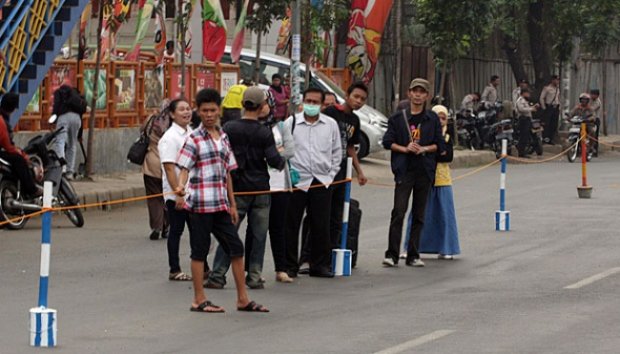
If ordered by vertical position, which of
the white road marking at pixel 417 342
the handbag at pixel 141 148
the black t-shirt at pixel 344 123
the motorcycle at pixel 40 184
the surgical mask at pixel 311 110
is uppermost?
the surgical mask at pixel 311 110

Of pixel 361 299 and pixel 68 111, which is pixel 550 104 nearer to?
pixel 68 111

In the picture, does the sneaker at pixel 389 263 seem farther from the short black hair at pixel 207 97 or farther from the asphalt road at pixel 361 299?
the short black hair at pixel 207 97

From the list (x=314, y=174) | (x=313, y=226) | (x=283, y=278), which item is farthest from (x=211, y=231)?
(x=313, y=226)

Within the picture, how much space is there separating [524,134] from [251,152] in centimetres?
2378

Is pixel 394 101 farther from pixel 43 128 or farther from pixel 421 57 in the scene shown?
pixel 43 128

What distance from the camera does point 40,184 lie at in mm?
19203

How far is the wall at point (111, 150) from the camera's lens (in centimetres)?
2573

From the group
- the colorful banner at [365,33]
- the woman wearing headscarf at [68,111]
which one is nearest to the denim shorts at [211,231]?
the woman wearing headscarf at [68,111]

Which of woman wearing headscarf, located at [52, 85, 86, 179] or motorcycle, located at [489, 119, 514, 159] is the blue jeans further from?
motorcycle, located at [489, 119, 514, 159]

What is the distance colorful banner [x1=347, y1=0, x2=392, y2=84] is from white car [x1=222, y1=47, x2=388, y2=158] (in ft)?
2.64

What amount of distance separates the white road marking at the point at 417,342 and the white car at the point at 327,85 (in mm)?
18626

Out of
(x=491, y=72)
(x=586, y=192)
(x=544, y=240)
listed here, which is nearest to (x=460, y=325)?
(x=544, y=240)

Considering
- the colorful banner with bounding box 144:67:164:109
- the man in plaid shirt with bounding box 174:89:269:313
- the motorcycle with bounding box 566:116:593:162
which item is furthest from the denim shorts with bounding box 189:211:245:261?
the motorcycle with bounding box 566:116:593:162

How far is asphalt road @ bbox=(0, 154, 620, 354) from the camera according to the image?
1050 cm
